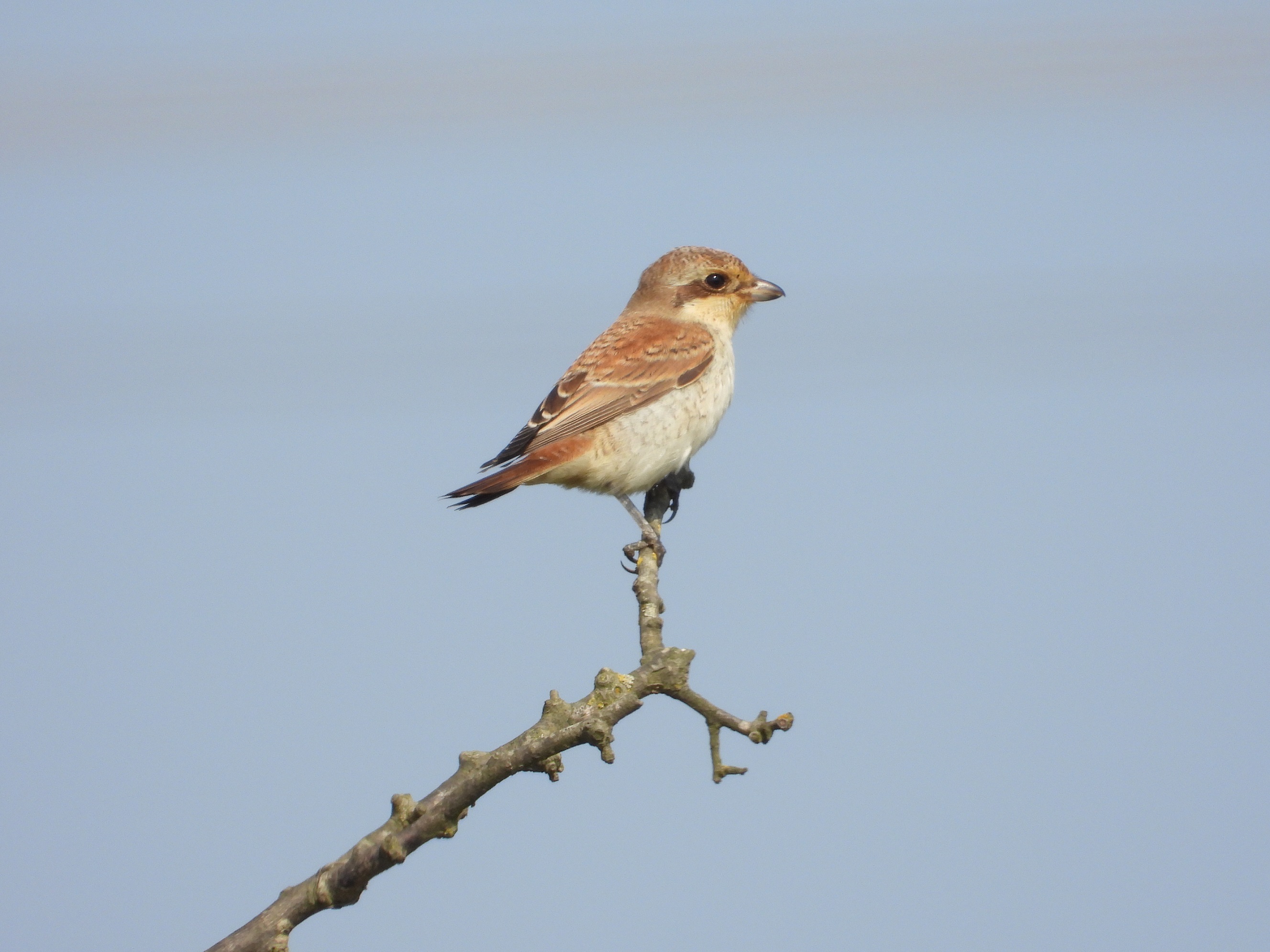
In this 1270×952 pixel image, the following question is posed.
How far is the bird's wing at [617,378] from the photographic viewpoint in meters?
5.30

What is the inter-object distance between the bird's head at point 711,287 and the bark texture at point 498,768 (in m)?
3.10

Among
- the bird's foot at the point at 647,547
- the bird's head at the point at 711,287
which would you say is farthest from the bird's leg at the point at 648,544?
the bird's head at the point at 711,287

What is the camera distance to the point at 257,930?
2.21m

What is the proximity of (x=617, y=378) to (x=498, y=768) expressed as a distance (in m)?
3.25

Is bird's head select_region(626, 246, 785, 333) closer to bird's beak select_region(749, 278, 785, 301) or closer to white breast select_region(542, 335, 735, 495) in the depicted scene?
bird's beak select_region(749, 278, 785, 301)

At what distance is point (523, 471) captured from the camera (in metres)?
5.04

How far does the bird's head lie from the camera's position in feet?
20.1

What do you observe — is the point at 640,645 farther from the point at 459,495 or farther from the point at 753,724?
the point at 459,495

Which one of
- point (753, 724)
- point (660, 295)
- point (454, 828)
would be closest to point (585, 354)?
point (660, 295)

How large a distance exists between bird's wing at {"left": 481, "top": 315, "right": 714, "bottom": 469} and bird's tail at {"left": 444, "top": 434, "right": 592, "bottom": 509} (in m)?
0.04

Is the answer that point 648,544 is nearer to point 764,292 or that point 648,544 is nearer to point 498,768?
point 764,292

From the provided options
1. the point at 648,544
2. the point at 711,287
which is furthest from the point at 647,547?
the point at 711,287

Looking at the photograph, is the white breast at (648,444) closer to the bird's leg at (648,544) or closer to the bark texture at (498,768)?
the bird's leg at (648,544)

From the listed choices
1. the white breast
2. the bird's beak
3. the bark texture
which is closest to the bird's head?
the bird's beak
